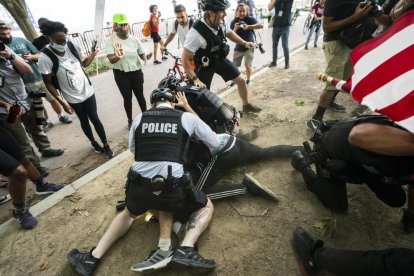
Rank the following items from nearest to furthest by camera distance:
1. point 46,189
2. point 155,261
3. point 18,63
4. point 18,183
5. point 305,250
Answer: point 305,250, point 155,261, point 18,183, point 18,63, point 46,189

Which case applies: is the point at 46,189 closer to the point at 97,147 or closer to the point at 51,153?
the point at 97,147

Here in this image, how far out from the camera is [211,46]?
3.63 m

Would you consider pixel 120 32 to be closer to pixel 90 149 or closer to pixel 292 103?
pixel 90 149

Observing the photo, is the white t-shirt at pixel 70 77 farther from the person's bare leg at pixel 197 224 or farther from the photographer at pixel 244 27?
the photographer at pixel 244 27

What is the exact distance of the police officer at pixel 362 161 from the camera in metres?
1.40

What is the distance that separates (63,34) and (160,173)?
8.41 feet

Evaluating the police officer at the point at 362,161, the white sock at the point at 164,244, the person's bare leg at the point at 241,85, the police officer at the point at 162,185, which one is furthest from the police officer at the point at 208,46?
the white sock at the point at 164,244

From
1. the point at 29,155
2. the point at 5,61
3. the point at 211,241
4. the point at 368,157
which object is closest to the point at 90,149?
the point at 29,155

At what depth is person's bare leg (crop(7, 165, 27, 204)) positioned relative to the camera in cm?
260

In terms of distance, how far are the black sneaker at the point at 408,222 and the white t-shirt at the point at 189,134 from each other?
1.84 meters

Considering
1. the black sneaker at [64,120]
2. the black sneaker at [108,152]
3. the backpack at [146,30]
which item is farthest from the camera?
the backpack at [146,30]

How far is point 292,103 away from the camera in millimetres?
4875

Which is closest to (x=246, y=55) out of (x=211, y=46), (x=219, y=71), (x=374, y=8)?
(x=219, y=71)

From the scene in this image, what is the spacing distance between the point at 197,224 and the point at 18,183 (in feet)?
6.57
